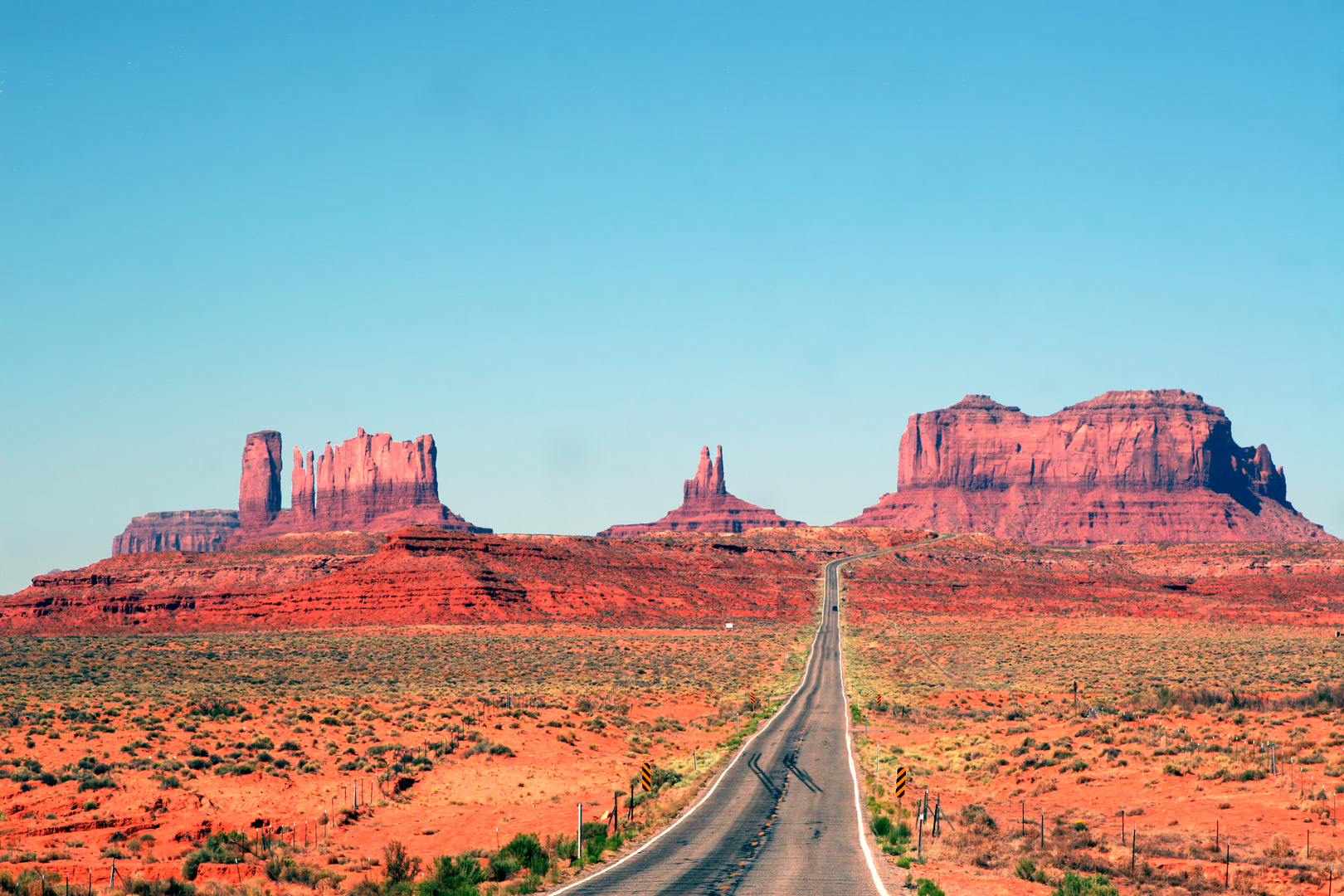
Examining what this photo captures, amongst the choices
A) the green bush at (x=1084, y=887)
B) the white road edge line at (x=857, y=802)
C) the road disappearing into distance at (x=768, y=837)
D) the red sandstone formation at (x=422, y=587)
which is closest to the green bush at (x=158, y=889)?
the road disappearing into distance at (x=768, y=837)

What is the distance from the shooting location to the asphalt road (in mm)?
21500

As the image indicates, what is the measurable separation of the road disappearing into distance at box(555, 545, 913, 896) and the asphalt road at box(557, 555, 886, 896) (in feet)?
0.07

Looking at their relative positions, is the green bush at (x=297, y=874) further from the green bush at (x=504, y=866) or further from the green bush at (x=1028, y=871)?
the green bush at (x=1028, y=871)

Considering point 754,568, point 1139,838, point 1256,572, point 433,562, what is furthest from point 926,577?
point 1139,838

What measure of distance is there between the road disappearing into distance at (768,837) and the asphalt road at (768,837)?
22 mm

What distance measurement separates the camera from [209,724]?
42.6 metres

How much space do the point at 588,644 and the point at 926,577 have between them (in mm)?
59679

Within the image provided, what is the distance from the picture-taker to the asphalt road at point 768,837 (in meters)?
21.5

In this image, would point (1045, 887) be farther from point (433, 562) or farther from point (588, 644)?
point (433, 562)

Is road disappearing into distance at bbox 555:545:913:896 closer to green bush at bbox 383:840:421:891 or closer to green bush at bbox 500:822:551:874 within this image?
green bush at bbox 500:822:551:874

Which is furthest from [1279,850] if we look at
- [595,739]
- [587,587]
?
[587,587]

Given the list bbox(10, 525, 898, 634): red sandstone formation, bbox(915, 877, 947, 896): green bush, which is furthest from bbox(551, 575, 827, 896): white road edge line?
bbox(10, 525, 898, 634): red sandstone formation

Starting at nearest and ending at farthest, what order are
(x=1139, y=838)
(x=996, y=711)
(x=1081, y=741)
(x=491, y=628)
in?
(x=1139, y=838) < (x=1081, y=741) < (x=996, y=711) < (x=491, y=628)

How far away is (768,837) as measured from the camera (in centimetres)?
2594
